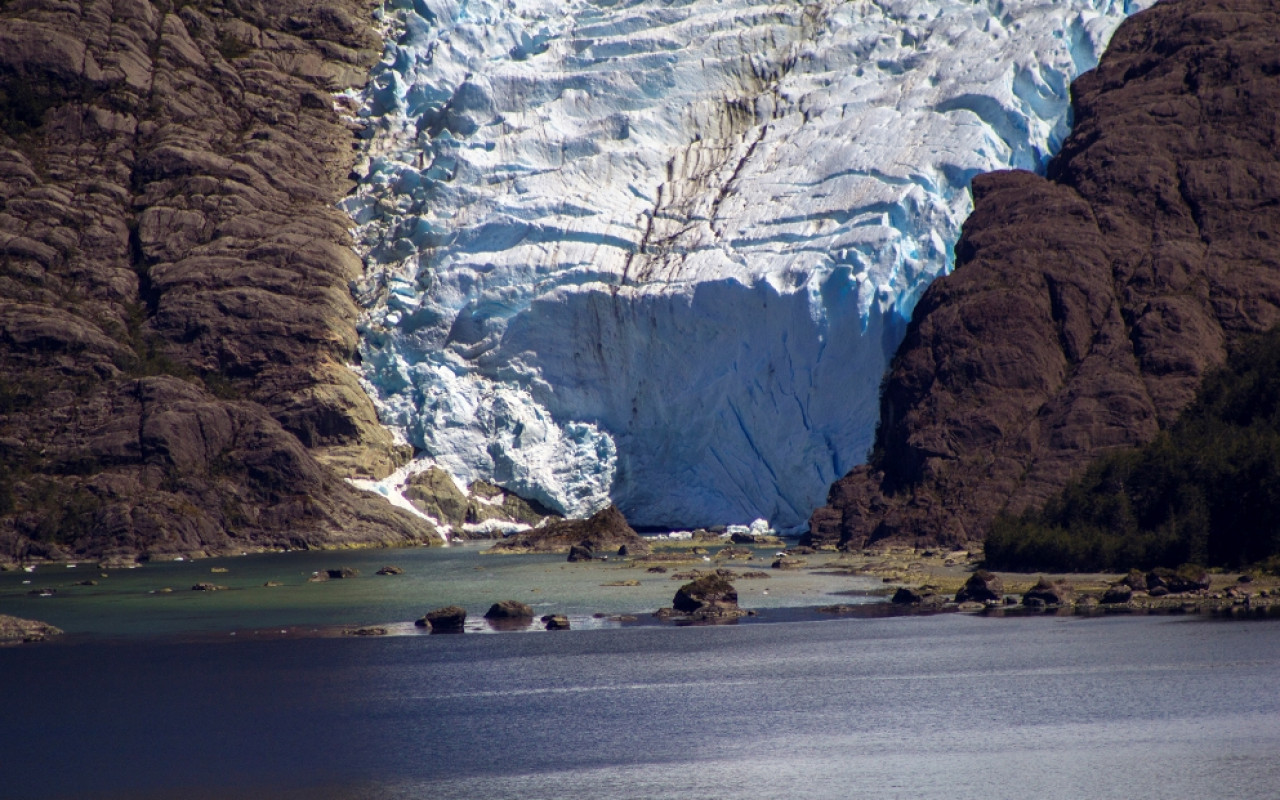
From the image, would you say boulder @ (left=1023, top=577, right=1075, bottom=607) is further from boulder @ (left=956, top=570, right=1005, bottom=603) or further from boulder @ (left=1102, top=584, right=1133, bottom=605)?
boulder @ (left=956, top=570, right=1005, bottom=603)

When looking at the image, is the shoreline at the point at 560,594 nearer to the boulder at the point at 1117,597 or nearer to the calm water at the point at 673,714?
the boulder at the point at 1117,597

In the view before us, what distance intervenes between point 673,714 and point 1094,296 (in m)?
49.1

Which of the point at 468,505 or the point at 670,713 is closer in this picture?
the point at 670,713

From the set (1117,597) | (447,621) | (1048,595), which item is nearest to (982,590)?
(1048,595)

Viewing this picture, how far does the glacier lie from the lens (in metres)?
85.6

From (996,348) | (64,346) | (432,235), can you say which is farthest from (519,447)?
(996,348)

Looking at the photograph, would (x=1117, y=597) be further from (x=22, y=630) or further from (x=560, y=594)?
(x=22, y=630)

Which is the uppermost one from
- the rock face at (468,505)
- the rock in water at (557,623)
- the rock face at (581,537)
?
the rock face at (468,505)

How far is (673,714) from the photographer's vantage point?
2898 cm

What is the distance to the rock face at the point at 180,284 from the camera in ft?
256

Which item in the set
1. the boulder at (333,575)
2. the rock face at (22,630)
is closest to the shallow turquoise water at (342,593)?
the boulder at (333,575)

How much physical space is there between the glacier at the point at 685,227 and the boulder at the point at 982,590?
37684 mm

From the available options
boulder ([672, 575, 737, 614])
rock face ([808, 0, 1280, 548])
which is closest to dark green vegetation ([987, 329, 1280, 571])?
rock face ([808, 0, 1280, 548])

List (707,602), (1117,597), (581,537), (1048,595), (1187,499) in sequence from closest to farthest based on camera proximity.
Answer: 1. (1117,597)
2. (1048,595)
3. (707,602)
4. (1187,499)
5. (581,537)
